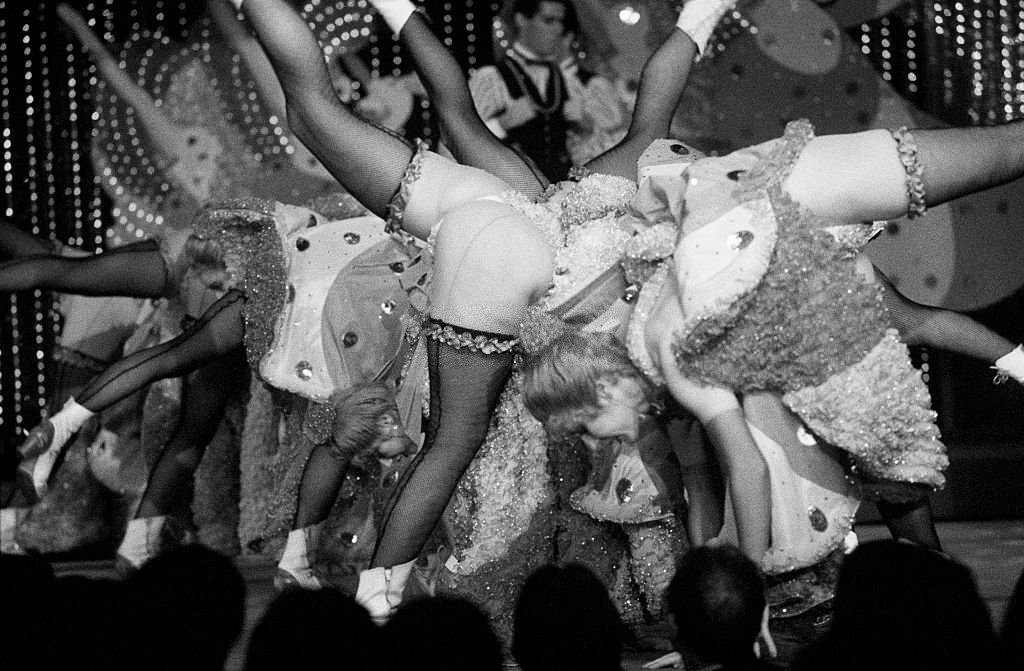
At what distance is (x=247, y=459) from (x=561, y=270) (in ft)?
5.10

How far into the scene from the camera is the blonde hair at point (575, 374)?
2.16 meters

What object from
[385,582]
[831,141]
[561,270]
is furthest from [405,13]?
[385,582]

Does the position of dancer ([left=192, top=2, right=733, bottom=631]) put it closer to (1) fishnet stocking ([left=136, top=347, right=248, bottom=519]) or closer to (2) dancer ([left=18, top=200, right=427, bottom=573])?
(2) dancer ([left=18, top=200, right=427, bottom=573])

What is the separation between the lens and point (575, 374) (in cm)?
216

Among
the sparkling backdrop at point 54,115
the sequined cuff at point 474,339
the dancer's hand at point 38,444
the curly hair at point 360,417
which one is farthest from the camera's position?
the sparkling backdrop at point 54,115

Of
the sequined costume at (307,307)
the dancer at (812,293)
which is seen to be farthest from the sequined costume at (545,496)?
the sequined costume at (307,307)

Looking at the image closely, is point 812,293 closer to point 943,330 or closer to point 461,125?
point 943,330

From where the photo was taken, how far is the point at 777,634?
225 centimetres

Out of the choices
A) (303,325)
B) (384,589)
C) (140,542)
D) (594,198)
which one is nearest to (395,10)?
(594,198)

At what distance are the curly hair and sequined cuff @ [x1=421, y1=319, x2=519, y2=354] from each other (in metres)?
0.51

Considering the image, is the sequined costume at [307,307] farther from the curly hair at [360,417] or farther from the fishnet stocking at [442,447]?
the fishnet stocking at [442,447]

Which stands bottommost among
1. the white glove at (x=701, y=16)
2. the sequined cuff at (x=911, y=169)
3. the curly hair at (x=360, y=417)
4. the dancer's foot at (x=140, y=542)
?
the dancer's foot at (x=140, y=542)

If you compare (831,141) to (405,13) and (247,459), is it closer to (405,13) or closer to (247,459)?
(405,13)

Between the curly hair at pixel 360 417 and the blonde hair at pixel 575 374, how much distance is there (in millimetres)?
627
